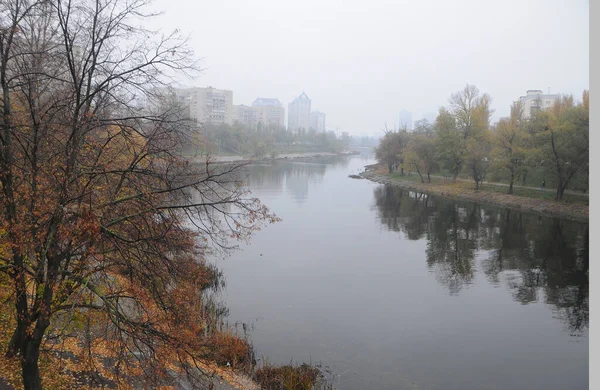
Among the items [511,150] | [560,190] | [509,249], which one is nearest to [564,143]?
[560,190]

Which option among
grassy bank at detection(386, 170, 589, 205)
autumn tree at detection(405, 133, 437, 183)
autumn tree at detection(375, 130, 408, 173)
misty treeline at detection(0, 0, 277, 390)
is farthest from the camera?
autumn tree at detection(375, 130, 408, 173)

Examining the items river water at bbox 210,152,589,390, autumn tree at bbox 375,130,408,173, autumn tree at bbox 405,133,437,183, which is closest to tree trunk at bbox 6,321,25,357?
river water at bbox 210,152,589,390

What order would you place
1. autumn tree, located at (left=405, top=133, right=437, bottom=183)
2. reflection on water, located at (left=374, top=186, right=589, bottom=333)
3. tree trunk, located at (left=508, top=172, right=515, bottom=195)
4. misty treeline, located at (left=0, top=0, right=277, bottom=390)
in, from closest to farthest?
misty treeline, located at (left=0, top=0, right=277, bottom=390), reflection on water, located at (left=374, top=186, right=589, bottom=333), tree trunk, located at (left=508, top=172, right=515, bottom=195), autumn tree, located at (left=405, top=133, right=437, bottom=183)

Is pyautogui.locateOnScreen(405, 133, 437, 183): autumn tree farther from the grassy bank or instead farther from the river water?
the river water

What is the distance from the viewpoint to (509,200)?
110 ft

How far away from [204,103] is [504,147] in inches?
1538

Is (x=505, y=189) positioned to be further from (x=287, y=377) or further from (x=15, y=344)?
(x=15, y=344)

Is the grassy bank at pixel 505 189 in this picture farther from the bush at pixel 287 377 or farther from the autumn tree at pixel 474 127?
the bush at pixel 287 377

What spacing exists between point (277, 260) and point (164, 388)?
11864 mm

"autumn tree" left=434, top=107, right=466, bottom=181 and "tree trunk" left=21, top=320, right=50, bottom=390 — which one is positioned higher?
"autumn tree" left=434, top=107, right=466, bottom=181

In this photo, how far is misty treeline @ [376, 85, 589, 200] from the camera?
2841 cm

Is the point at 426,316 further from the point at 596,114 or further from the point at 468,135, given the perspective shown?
the point at 468,135

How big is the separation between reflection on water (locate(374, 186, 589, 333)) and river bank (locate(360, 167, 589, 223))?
1.34 metres

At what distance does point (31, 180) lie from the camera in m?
5.76
